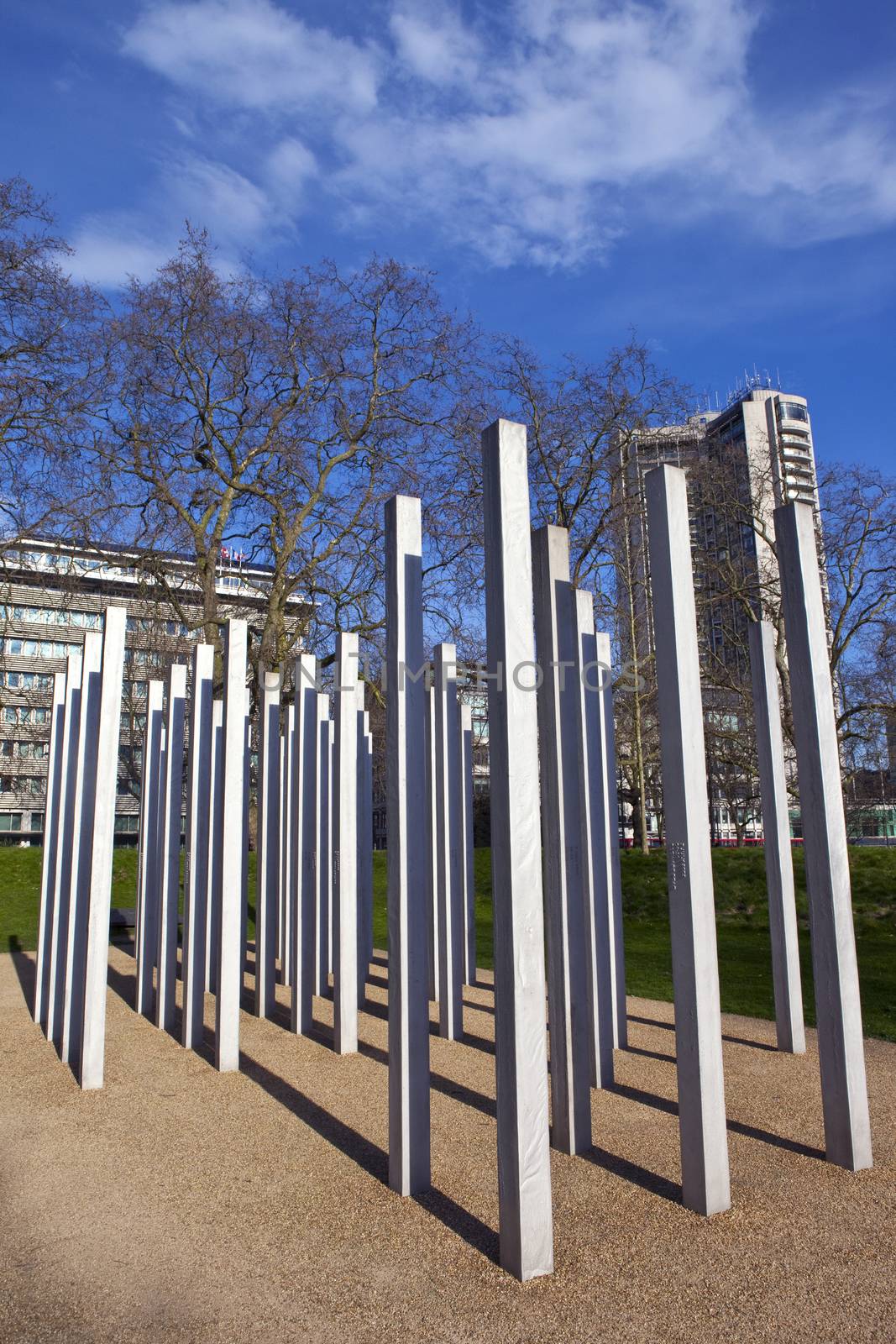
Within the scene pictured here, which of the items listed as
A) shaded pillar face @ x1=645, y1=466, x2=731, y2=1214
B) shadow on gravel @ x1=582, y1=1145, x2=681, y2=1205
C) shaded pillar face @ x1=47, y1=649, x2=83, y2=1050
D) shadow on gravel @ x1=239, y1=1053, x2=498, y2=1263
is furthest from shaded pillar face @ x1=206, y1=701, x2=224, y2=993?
shaded pillar face @ x1=645, y1=466, x2=731, y2=1214

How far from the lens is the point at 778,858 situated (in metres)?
7.29

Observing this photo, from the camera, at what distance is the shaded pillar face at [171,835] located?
872cm

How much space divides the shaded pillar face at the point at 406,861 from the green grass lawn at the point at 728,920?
17.5 ft

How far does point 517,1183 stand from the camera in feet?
12.1

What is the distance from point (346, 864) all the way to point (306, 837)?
2.28 m

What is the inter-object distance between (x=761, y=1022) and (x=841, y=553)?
16396mm

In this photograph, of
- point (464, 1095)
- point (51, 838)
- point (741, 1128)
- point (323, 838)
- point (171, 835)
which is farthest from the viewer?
point (51, 838)

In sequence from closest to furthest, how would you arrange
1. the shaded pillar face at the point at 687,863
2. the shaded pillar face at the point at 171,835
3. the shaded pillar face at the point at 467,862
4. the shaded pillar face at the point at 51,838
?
the shaded pillar face at the point at 687,863
the shaded pillar face at the point at 171,835
the shaded pillar face at the point at 467,862
the shaded pillar face at the point at 51,838

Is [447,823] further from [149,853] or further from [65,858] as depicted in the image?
[65,858]

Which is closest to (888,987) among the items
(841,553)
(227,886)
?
(227,886)

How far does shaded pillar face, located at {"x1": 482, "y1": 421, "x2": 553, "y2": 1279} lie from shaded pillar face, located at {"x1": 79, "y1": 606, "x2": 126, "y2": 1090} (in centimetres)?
372

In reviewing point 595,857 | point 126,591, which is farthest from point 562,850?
point 126,591

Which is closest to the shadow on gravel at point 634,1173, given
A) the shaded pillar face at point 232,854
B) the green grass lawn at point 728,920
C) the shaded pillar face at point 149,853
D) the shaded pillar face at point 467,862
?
the shaded pillar face at point 232,854

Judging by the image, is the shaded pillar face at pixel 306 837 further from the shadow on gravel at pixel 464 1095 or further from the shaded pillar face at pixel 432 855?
the shadow on gravel at pixel 464 1095
